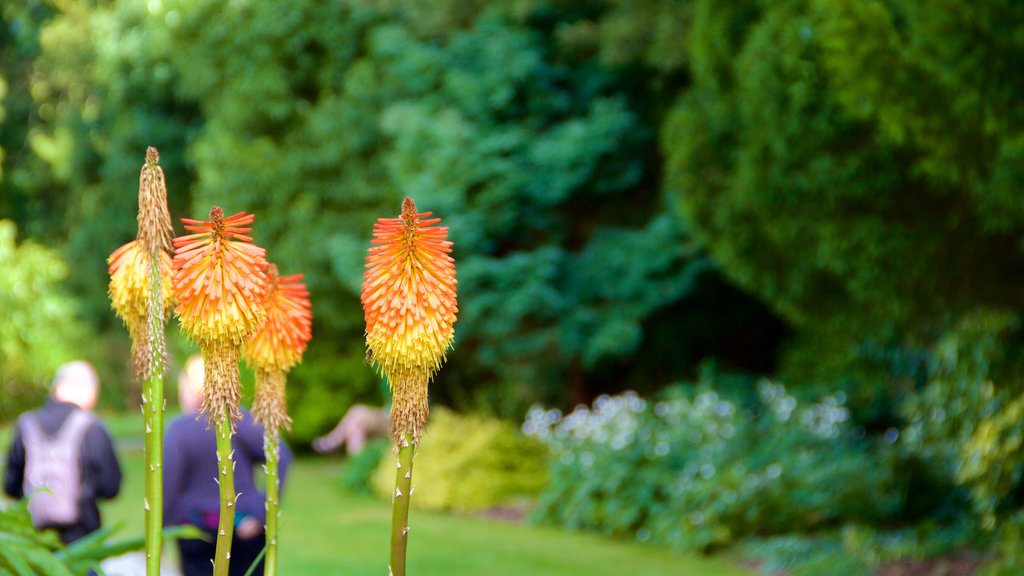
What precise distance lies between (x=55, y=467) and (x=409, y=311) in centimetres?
474

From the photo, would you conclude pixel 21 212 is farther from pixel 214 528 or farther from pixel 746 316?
pixel 214 528

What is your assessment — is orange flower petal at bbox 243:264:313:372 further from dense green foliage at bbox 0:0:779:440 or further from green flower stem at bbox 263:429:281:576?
dense green foliage at bbox 0:0:779:440

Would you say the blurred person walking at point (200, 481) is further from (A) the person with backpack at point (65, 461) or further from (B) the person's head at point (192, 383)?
(A) the person with backpack at point (65, 461)

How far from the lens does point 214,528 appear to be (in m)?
5.46

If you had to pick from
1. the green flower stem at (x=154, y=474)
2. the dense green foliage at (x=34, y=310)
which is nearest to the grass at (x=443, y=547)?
the green flower stem at (x=154, y=474)

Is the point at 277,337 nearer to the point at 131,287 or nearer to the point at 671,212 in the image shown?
the point at 131,287

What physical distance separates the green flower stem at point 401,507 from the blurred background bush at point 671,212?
215 inches

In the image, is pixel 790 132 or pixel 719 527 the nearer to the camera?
pixel 790 132

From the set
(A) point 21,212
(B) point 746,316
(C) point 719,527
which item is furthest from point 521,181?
(A) point 21,212

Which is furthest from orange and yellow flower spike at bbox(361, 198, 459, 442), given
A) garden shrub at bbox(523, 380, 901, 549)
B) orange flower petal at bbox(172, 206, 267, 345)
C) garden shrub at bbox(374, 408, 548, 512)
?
garden shrub at bbox(374, 408, 548, 512)

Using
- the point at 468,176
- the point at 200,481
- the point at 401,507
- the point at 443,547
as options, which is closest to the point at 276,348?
the point at 401,507

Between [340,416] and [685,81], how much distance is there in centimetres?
844

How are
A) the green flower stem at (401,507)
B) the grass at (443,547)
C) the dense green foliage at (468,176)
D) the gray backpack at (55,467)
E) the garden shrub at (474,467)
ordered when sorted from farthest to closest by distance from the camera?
the garden shrub at (474,467) < the dense green foliage at (468,176) < the grass at (443,547) < the gray backpack at (55,467) < the green flower stem at (401,507)

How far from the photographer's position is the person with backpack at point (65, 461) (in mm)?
6184
